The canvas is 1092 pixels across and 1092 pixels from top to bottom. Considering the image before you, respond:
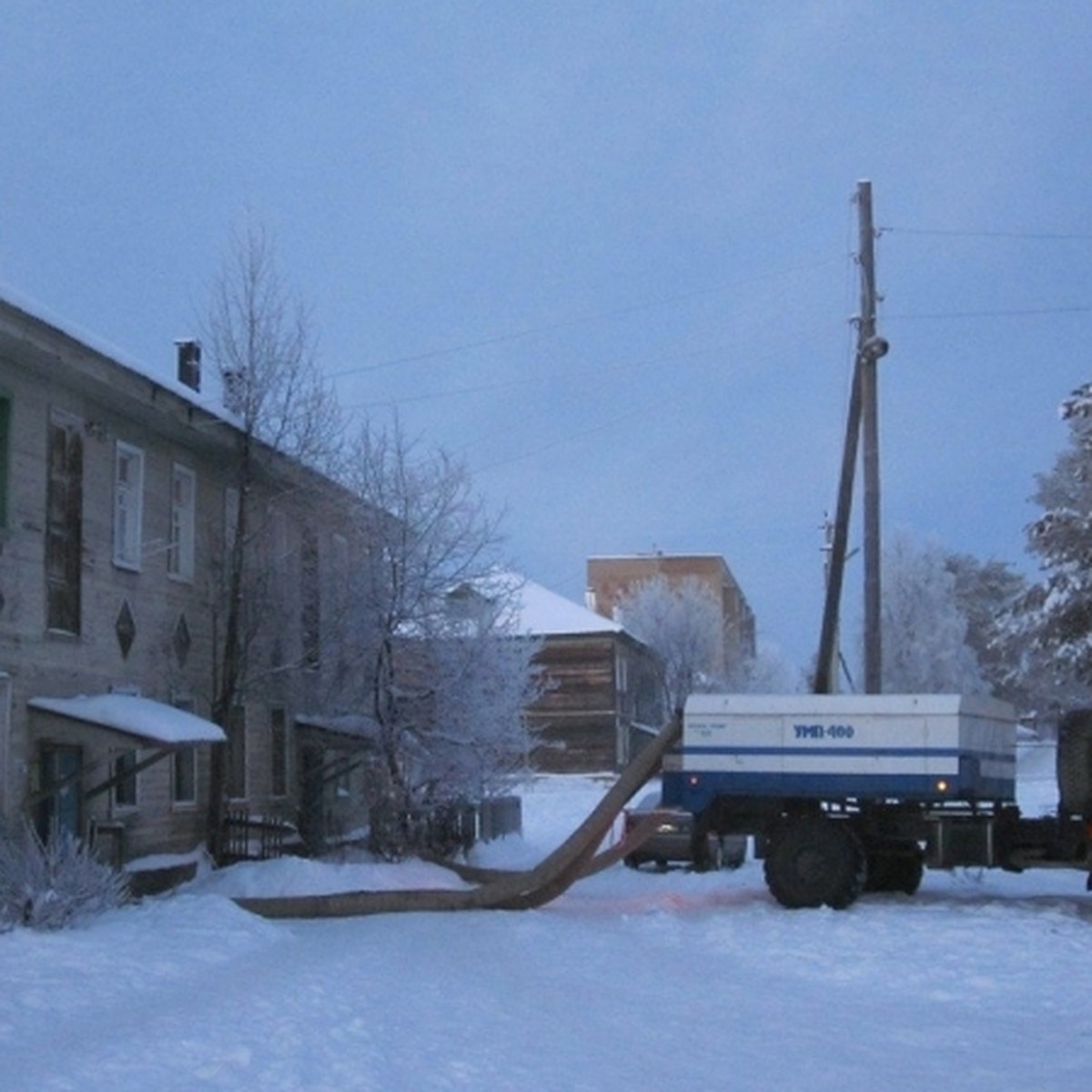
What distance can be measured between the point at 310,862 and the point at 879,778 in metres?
7.09

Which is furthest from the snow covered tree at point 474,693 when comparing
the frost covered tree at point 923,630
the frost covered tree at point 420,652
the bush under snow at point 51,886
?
the frost covered tree at point 923,630

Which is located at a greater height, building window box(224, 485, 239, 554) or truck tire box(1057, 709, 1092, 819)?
building window box(224, 485, 239, 554)

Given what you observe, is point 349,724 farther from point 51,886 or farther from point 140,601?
point 51,886

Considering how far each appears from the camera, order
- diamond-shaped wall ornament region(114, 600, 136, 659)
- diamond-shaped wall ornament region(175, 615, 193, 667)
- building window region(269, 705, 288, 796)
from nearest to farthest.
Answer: diamond-shaped wall ornament region(114, 600, 136, 659), diamond-shaped wall ornament region(175, 615, 193, 667), building window region(269, 705, 288, 796)

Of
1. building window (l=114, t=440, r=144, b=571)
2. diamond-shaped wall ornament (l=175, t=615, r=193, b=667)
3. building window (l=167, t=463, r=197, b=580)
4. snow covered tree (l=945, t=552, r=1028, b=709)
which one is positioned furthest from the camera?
snow covered tree (l=945, t=552, r=1028, b=709)

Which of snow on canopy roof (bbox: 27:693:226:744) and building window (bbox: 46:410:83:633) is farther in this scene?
building window (bbox: 46:410:83:633)

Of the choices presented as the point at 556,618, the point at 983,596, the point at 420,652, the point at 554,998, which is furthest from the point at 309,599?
the point at 983,596

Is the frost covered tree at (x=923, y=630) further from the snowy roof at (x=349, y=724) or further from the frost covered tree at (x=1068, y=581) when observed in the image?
the snowy roof at (x=349, y=724)

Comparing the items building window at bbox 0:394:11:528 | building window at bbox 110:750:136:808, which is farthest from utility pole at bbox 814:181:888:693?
building window at bbox 0:394:11:528

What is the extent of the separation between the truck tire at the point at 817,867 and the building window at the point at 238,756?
870 centimetres

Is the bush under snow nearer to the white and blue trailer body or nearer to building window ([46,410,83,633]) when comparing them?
building window ([46,410,83,633])

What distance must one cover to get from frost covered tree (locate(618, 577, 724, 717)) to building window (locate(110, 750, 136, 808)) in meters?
50.2

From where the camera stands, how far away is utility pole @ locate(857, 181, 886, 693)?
26.2 m

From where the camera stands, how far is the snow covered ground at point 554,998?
10.1 meters
